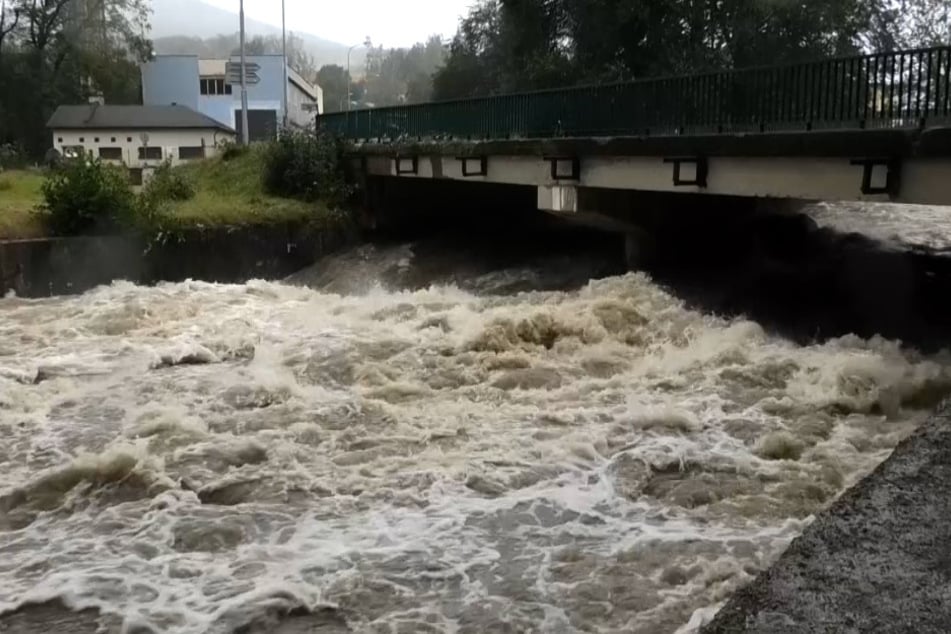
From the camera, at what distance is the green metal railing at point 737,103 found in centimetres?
1135

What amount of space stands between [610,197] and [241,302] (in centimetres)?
791

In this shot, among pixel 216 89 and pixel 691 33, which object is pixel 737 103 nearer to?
pixel 691 33

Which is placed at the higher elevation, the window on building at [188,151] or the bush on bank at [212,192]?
the window on building at [188,151]

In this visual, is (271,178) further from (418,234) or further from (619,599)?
(619,599)

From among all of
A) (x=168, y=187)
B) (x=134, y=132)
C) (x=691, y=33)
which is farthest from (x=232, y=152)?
(x=134, y=132)

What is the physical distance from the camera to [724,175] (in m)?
13.9

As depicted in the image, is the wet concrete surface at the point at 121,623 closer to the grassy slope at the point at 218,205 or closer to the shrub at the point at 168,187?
the grassy slope at the point at 218,205

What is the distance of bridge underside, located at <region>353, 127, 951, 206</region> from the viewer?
11.0m

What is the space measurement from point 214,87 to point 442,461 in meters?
68.2

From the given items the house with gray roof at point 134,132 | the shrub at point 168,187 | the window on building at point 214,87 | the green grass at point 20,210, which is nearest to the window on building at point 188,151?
the house with gray roof at point 134,132

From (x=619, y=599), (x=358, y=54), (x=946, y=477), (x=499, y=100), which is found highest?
(x=358, y=54)

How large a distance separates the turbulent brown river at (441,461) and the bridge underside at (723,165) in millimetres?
2122

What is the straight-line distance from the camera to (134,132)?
52906 millimetres

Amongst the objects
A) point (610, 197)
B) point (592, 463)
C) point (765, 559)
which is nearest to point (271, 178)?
point (610, 197)
